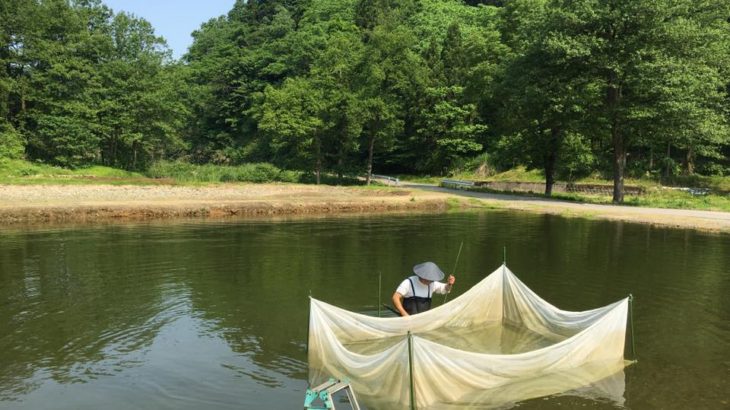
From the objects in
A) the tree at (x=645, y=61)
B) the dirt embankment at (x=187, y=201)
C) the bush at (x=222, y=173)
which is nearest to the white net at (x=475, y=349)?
the dirt embankment at (x=187, y=201)

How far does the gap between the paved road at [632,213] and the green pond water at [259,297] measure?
2107 millimetres

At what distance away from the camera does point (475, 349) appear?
10250 millimetres

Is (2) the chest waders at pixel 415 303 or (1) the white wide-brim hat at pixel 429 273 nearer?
(1) the white wide-brim hat at pixel 429 273

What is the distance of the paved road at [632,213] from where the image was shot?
27.3m

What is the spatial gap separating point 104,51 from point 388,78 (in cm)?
3195

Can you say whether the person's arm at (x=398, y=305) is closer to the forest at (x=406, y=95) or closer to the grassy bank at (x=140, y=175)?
the forest at (x=406, y=95)

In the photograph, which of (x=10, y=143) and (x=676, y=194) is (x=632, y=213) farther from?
(x=10, y=143)

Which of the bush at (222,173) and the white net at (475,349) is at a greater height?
the bush at (222,173)

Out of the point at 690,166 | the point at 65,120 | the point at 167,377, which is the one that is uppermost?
the point at 65,120

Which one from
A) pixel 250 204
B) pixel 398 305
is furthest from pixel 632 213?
pixel 398 305

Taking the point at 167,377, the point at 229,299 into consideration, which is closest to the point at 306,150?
the point at 229,299

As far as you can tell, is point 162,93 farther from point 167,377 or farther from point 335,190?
point 167,377

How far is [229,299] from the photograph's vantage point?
559 inches

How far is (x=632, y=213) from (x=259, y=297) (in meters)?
24.9
